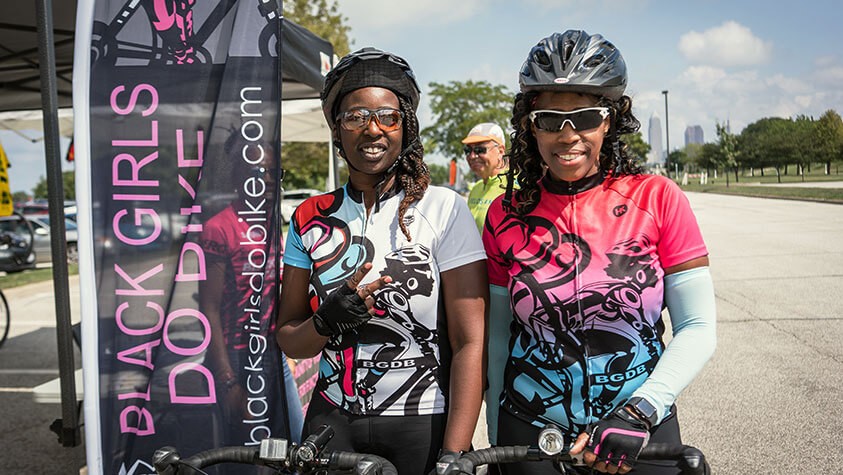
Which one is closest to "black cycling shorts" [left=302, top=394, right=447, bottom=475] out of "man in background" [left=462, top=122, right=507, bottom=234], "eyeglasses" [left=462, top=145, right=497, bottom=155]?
"man in background" [left=462, top=122, right=507, bottom=234]

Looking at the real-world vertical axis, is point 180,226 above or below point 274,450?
above

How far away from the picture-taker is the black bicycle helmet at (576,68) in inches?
72.0

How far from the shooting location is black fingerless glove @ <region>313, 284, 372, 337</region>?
1771 millimetres

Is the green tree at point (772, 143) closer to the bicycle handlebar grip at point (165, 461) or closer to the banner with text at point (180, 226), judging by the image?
the banner with text at point (180, 226)

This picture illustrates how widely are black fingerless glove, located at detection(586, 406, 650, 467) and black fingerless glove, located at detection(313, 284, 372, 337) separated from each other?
0.70m

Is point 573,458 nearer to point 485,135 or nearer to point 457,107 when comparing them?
point 485,135

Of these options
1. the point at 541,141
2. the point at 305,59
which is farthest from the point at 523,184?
the point at 305,59

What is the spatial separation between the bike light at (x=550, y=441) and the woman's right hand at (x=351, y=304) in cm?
58

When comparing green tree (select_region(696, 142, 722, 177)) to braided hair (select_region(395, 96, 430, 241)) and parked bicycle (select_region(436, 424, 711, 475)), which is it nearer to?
braided hair (select_region(395, 96, 430, 241))

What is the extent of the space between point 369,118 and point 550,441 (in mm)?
1074

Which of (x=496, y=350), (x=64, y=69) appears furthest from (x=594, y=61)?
(x=64, y=69)

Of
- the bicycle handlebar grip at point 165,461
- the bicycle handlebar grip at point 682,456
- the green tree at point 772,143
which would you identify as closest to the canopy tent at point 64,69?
the bicycle handlebar grip at point 165,461

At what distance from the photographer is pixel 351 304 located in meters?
1.77

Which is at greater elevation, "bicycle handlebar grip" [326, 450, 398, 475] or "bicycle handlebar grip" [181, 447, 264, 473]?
"bicycle handlebar grip" [326, 450, 398, 475]
